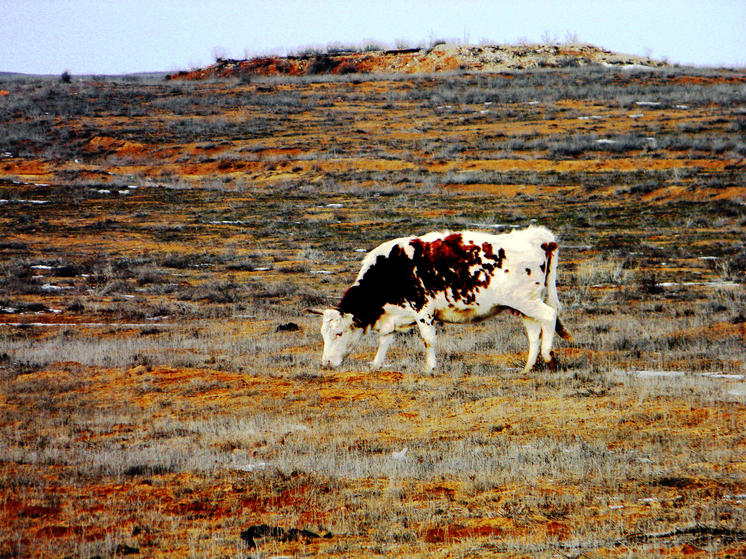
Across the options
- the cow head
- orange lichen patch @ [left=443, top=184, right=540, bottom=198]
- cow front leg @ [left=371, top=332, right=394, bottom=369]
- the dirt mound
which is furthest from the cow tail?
the dirt mound

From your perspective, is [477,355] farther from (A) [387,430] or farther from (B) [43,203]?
(B) [43,203]

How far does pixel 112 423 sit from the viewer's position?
10469 mm

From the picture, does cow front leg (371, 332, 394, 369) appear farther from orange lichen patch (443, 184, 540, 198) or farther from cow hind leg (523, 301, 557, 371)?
orange lichen patch (443, 184, 540, 198)

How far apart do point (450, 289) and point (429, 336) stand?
789 millimetres

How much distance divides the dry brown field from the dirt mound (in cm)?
3254

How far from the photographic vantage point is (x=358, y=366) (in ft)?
44.1

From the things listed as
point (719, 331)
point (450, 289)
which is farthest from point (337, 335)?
point (719, 331)

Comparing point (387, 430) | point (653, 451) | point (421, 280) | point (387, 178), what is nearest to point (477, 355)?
point (421, 280)

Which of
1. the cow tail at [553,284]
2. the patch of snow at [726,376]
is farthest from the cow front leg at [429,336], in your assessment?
the patch of snow at [726,376]

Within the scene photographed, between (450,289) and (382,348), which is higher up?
(450,289)

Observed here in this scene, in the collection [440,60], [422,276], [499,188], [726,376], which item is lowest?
[726,376]

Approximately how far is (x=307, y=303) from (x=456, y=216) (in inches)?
543

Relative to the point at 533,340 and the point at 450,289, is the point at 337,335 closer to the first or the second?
the point at 450,289

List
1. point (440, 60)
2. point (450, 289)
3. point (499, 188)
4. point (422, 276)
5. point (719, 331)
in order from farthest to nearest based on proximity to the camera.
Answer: point (440, 60) < point (499, 188) < point (719, 331) < point (422, 276) < point (450, 289)
